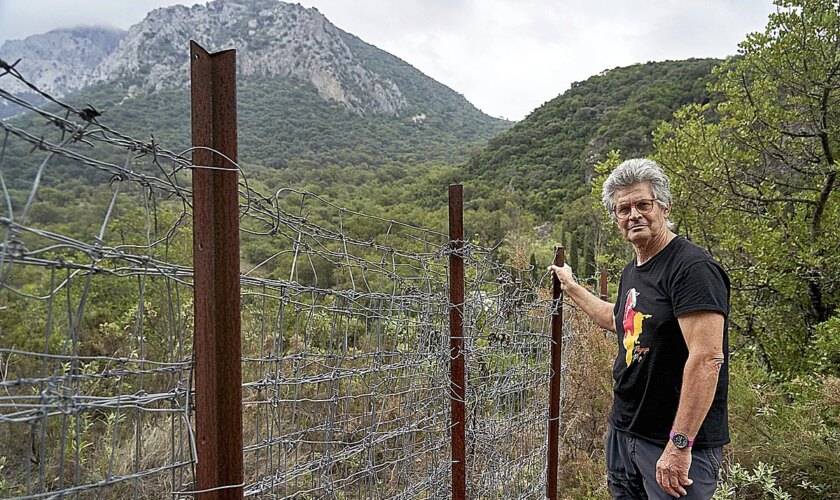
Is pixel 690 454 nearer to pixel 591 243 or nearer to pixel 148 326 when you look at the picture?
pixel 148 326

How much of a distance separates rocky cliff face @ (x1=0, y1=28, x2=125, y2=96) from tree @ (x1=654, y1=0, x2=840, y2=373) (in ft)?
120

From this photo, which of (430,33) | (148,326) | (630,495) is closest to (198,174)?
(630,495)

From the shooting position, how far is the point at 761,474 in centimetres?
272

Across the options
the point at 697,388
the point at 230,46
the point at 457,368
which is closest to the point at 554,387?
the point at 457,368

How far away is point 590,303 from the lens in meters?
2.29

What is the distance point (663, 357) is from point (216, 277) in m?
1.33

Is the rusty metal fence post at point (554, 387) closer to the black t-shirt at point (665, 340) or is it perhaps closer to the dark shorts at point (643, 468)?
the dark shorts at point (643, 468)

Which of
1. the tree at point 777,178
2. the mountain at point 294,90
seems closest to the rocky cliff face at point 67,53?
the mountain at point 294,90

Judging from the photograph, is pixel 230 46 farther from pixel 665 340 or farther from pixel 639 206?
pixel 665 340

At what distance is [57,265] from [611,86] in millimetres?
27864

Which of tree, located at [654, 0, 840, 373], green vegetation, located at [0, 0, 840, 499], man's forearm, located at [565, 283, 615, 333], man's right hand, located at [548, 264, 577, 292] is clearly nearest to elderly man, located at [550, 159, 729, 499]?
man's forearm, located at [565, 283, 615, 333]

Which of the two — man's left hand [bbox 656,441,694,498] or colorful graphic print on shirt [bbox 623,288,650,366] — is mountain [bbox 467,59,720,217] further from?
man's left hand [bbox 656,441,694,498]

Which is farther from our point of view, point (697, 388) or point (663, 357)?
point (663, 357)

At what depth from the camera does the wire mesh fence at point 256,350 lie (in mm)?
766
